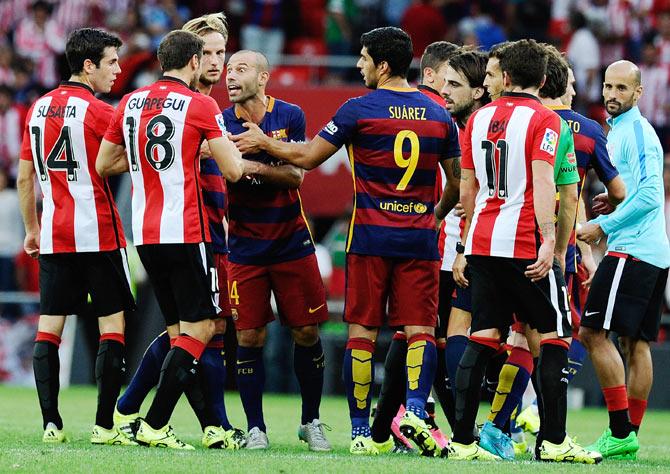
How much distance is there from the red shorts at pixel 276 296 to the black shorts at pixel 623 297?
Answer: 1.96 m

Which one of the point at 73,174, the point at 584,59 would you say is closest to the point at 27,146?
the point at 73,174

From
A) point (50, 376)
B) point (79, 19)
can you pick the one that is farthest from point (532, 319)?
point (79, 19)

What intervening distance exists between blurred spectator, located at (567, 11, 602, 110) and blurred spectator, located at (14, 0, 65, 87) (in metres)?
7.53

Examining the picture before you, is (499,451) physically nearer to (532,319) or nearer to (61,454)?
(532,319)

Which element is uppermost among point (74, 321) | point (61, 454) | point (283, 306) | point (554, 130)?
point (554, 130)

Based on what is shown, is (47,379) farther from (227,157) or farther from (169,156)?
(227,157)

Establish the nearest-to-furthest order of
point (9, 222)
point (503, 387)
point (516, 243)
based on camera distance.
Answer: point (516, 243) < point (503, 387) < point (9, 222)

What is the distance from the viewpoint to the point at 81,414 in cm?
1164

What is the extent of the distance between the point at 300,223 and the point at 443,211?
961 mm

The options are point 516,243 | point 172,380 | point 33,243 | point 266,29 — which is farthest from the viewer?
point 266,29

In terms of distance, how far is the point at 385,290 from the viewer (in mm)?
8242

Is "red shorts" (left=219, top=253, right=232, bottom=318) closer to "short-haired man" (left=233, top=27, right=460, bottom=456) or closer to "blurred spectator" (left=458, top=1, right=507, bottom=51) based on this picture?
"short-haired man" (left=233, top=27, right=460, bottom=456)

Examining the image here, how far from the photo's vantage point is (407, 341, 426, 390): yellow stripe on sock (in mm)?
8078

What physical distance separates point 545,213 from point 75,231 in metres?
3.01
